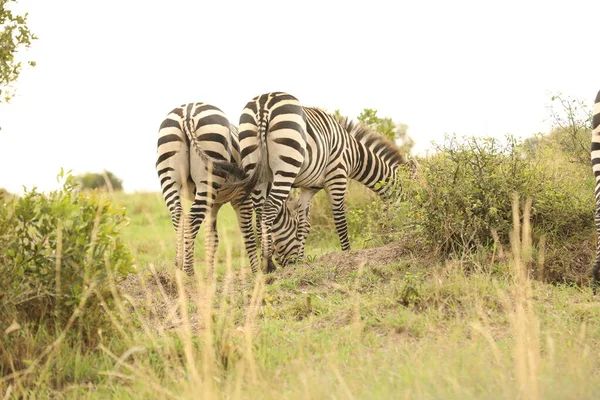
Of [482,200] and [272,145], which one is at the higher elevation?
[272,145]

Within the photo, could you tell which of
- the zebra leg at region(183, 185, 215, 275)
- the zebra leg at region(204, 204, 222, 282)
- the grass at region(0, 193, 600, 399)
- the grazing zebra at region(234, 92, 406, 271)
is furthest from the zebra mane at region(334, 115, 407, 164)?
the grass at region(0, 193, 600, 399)

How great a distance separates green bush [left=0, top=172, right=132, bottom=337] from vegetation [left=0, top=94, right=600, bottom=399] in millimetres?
12

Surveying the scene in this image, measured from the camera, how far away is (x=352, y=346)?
4688 mm

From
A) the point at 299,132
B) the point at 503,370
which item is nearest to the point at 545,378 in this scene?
the point at 503,370

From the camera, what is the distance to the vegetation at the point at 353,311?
384 cm

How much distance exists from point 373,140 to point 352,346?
650cm

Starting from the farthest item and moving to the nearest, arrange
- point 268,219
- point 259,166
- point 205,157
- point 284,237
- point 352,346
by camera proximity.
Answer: point 284,237
point 268,219
point 259,166
point 205,157
point 352,346

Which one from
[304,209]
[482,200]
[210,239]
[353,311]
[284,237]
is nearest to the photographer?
[353,311]

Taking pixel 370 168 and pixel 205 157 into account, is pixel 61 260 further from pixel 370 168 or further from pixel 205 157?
pixel 370 168

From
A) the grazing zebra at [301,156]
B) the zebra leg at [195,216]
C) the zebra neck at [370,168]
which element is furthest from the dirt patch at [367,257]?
the zebra neck at [370,168]

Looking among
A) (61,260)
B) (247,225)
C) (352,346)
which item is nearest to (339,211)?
(247,225)

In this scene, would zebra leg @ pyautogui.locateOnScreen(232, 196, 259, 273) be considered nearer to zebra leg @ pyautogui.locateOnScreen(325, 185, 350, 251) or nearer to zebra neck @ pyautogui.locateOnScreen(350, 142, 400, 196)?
zebra leg @ pyautogui.locateOnScreen(325, 185, 350, 251)

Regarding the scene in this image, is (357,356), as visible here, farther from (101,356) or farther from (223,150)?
(223,150)

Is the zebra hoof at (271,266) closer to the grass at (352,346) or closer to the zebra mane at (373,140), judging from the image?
the grass at (352,346)
